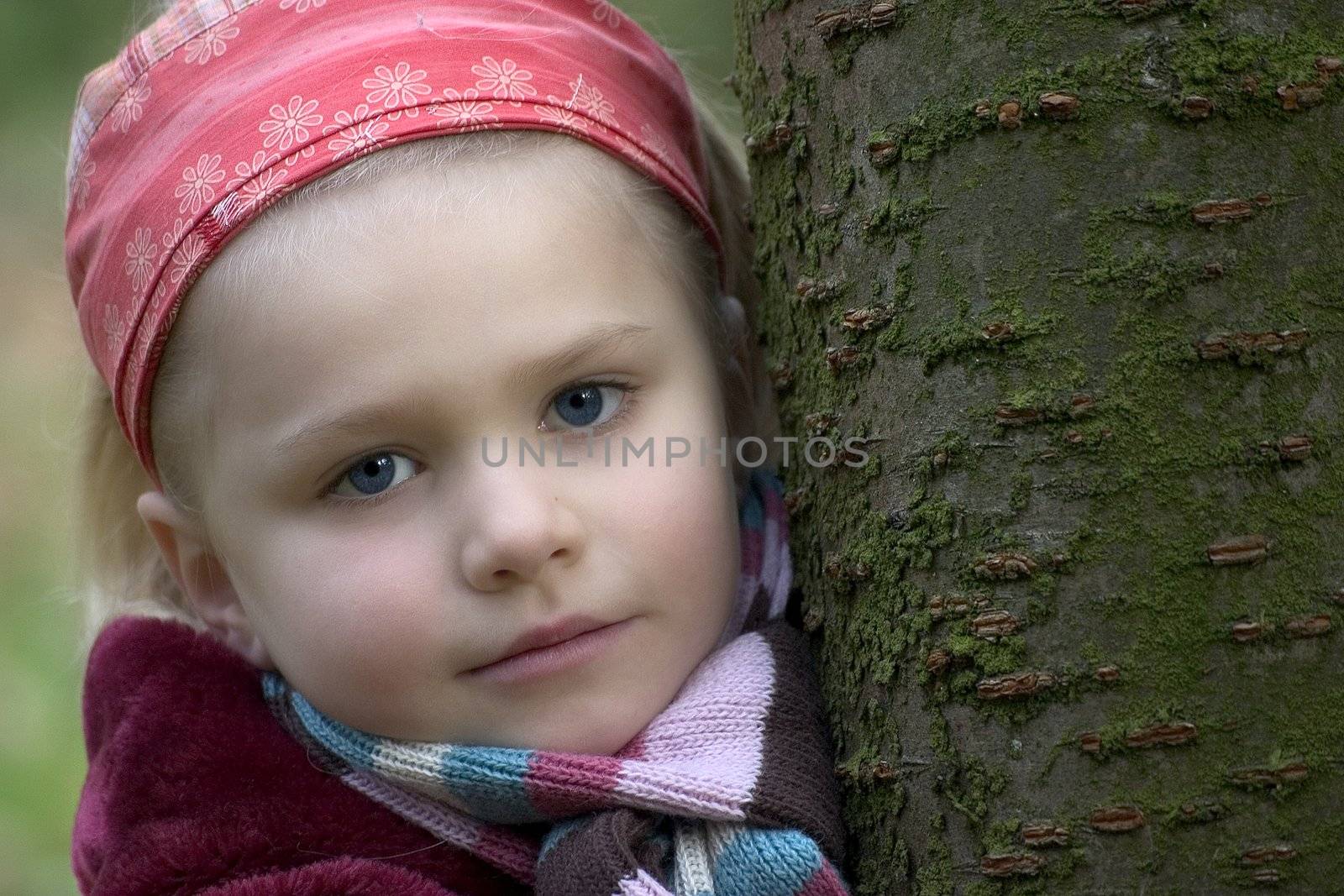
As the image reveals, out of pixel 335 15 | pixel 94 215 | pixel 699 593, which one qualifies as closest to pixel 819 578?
pixel 699 593

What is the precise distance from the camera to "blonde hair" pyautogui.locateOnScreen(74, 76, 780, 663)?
142 centimetres

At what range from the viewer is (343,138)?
1.40 meters

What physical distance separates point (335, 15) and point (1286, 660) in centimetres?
124

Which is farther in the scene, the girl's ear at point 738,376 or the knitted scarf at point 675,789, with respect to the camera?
the girl's ear at point 738,376

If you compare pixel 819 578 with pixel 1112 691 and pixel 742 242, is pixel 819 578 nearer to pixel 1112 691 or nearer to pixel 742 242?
pixel 1112 691

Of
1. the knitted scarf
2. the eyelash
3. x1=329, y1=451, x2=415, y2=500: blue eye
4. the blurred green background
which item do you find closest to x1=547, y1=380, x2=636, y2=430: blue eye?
the eyelash

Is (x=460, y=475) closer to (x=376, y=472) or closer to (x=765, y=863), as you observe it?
(x=376, y=472)

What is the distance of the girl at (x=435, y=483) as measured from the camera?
52.6 inches

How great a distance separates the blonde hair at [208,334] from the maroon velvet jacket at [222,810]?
0.19 metres

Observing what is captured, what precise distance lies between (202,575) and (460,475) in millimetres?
549

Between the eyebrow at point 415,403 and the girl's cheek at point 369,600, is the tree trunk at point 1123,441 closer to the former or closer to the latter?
the eyebrow at point 415,403

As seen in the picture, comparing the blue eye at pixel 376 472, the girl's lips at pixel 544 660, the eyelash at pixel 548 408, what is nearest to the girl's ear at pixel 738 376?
the eyelash at pixel 548 408

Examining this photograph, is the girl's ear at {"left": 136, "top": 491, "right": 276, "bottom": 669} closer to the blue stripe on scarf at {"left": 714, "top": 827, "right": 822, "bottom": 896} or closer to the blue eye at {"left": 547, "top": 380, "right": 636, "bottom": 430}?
the blue eye at {"left": 547, "top": 380, "right": 636, "bottom": 430}

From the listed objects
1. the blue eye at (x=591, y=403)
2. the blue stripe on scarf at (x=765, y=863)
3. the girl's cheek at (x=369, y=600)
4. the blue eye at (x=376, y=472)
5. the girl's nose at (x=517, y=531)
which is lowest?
the blue stripe on scarf at (x=765, y=863)
